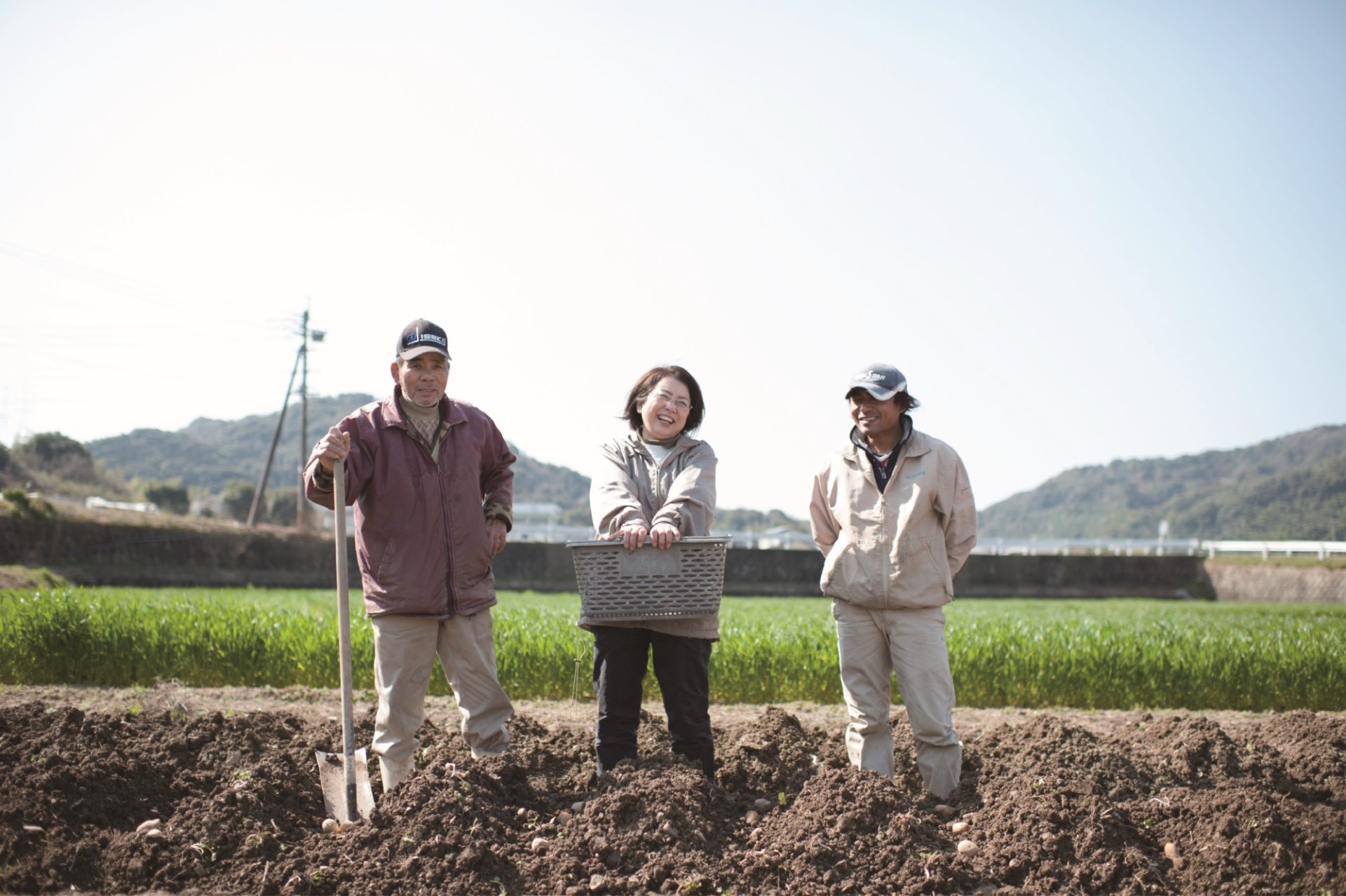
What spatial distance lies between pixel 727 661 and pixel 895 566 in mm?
3788

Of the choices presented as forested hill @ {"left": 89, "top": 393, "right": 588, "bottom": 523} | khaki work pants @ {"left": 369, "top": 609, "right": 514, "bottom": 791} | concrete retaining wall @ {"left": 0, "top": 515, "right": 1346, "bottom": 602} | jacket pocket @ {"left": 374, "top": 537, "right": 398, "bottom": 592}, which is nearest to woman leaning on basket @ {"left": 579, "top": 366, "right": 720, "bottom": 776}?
khaki work pants @ {"left": 369, "top": 609, "right": 514, "bottom": 791}

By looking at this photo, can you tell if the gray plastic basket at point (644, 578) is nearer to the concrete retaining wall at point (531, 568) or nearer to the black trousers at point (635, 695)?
the black trousers at point (635, 695)

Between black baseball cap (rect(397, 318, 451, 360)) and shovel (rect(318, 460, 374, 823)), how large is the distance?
497mm

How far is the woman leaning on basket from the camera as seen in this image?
12.0ft

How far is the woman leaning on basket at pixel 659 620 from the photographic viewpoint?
3643 mm

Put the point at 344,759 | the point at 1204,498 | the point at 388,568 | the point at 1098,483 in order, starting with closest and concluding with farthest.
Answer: the point at 344,759
the point at 388,568
the point at 1204,498
the point at 1098,483

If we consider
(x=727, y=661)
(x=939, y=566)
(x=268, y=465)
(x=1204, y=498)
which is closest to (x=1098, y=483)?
(x=1204, y=498)

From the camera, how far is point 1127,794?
3812mm

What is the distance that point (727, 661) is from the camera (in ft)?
24.3

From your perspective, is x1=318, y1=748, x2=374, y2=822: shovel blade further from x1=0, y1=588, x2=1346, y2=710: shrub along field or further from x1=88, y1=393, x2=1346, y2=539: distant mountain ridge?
x1=88, y1=393, x2=1346, y2=539: distant mountain ridge

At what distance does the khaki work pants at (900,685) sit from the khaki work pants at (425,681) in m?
1.49

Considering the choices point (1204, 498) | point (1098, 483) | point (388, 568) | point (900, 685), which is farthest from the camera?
point (1098, 483)

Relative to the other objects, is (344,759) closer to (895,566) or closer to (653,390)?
(653,390)

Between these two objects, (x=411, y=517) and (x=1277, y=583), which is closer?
(x=411, y=517)
